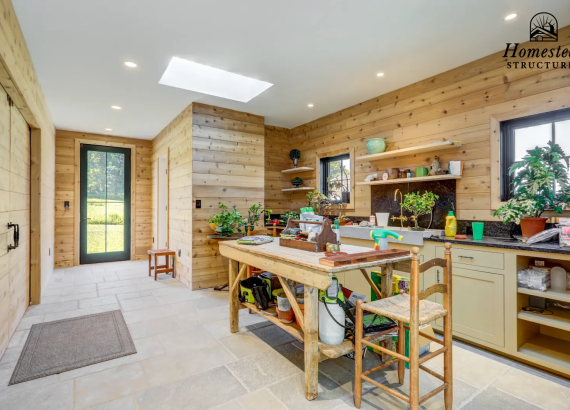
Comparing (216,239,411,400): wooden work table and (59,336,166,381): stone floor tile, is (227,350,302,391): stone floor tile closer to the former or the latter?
(216,239,411,400): wooden work table

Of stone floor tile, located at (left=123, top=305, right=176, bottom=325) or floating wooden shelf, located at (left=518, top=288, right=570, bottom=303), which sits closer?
floating wooden shelf, located at (left=518, top=288, right=570, bottom=303)

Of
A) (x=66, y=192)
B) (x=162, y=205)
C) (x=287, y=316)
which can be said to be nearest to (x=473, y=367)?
(x=287, y=316)

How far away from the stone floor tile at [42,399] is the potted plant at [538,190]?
3.39 metres

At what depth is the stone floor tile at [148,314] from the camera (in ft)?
10.5

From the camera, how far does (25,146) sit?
11.1 feet

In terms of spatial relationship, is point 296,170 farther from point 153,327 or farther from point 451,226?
point 153,327

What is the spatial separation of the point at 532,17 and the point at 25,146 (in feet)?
16.4

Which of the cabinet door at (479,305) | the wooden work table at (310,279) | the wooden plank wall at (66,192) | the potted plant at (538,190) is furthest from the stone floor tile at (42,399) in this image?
the wooden plank wall at (66,192)

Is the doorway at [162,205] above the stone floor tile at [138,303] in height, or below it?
above

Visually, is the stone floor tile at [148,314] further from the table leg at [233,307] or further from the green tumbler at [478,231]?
the green tumbler at [478,231]

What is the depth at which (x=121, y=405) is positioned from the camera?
184 centimetres

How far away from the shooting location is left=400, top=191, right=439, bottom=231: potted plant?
10.6ft

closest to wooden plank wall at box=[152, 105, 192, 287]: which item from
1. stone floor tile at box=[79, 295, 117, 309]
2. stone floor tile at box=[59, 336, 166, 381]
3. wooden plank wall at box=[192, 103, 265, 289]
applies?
wooden plank wall at box=[192, 103, 265, 289]

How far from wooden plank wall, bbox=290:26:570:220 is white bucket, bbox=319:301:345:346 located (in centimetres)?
197
